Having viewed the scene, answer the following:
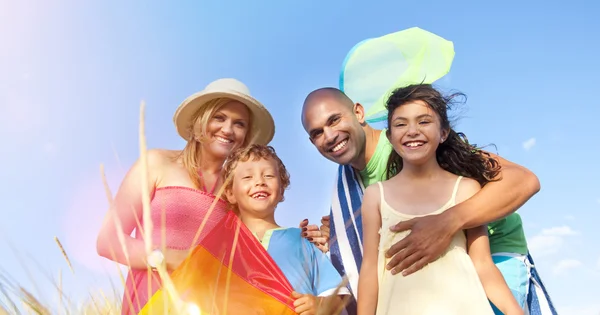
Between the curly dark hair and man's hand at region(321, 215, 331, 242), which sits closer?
the curly dark hair

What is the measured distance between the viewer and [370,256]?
2402mm

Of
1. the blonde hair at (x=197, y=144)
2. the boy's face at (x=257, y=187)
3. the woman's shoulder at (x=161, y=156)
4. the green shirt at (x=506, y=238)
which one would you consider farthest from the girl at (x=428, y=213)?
the woman's shoulder at (x=161, y=156)

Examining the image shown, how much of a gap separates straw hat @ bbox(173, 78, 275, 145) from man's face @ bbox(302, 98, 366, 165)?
28 cm

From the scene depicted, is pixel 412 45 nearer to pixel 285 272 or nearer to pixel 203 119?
pixel 203 119

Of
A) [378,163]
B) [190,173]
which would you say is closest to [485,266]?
[378,163]

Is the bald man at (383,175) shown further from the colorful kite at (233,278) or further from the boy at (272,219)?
the colorful kite at (233,278)

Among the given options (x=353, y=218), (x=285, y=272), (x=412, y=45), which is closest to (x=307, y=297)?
(x=285, y=272)

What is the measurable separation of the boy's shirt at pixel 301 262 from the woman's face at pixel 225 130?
29.6 inches

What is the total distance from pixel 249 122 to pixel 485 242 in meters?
1.74

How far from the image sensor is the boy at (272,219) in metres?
2.46

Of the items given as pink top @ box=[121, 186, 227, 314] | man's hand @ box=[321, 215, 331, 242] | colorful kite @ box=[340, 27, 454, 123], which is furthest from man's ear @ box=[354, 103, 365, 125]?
pink top @ box=[121, 186, 227, 314]

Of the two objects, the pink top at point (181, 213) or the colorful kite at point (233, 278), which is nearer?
the colorful kite at point (233, 278)

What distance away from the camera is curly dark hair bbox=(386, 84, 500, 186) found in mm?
2559

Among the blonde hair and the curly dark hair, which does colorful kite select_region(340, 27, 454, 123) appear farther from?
the curly dark hair
